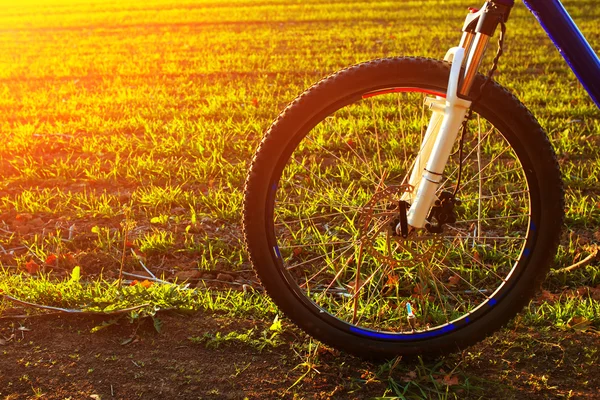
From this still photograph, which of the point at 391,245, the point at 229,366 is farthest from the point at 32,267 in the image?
the point at 391,245

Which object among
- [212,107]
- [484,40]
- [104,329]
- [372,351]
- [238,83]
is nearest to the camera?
[484,40]

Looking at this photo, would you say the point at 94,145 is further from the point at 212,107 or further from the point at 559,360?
the point at 559,360

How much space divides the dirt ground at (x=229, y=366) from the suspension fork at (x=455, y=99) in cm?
63

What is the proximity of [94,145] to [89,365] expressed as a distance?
2949 millimetres

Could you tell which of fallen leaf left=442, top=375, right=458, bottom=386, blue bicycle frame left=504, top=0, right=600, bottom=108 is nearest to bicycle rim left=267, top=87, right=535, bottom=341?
fallen leaf left=442, top=375, right=458, bottom=386

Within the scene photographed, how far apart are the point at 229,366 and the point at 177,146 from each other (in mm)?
2818

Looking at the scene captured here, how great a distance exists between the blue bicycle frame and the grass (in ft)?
3.44

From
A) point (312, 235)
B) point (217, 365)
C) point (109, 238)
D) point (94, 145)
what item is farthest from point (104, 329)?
point (94, 145)

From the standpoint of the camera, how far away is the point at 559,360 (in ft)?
8.67

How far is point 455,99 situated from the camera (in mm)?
2352

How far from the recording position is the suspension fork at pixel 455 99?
2.31 m

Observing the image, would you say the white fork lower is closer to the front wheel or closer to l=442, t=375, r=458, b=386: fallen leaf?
the front wheel

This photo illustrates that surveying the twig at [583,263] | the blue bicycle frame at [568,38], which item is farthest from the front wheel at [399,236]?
the twig at [583,263]

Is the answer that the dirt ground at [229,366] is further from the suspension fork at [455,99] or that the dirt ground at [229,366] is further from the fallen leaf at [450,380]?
the suspension fork at [455,99]
